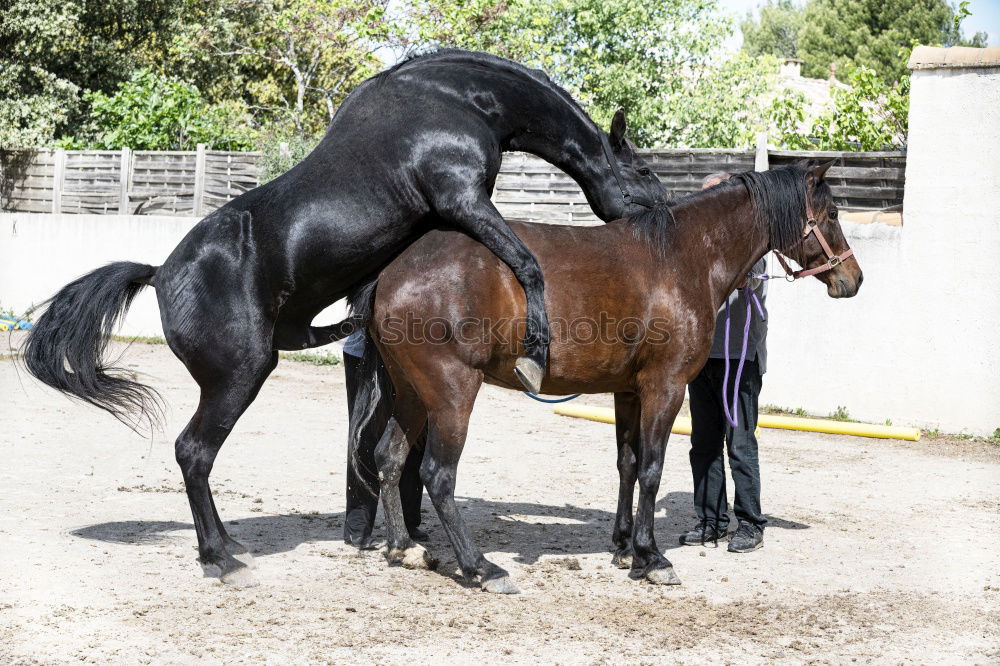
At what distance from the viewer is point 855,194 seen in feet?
33.6

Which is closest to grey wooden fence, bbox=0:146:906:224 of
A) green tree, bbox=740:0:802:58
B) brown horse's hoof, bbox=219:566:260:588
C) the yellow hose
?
the yellow hose

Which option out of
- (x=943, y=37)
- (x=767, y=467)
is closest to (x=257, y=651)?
(x=767, y=467)

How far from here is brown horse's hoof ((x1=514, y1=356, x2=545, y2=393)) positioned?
199 inches

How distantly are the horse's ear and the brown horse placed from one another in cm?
40

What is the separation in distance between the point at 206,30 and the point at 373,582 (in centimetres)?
2153

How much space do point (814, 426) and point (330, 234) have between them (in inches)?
243

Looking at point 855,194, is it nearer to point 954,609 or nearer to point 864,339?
point 864,339

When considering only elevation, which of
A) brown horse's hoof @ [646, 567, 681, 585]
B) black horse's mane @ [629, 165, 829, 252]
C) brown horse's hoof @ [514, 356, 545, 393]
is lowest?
brown horse's hoof @ [646, 567, 681, 585]

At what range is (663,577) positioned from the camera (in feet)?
16.8

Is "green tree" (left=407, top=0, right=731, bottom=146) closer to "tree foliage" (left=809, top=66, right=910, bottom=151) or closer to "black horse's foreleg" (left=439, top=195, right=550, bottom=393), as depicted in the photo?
"tree foliage" (left=809, top=66, right=910, bottom=151)

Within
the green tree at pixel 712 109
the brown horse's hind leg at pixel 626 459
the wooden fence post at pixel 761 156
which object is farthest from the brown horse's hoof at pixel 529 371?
the green tree at pixel 712 109

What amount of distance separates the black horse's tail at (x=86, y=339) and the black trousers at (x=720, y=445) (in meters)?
3.12

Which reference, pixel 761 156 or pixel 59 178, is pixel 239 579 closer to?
pixel 761 156

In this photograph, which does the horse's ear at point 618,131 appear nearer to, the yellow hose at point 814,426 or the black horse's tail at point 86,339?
the black horse's tail at point 86,339
